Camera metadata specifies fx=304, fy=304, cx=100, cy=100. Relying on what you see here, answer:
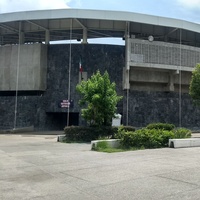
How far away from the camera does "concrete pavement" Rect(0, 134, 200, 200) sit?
6239 millimetres

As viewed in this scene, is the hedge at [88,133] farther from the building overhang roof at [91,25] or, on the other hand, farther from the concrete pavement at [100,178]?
the building overhang roof at [91,25]

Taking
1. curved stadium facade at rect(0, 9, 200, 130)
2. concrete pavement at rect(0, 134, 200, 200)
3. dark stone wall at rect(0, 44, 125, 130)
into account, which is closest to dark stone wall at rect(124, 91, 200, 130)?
curved stadium facade at rect(0, 9, 200, 130)

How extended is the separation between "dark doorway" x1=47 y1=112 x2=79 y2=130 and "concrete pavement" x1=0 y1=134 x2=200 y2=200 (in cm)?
2200

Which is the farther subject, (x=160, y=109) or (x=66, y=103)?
(x=160, y=109)

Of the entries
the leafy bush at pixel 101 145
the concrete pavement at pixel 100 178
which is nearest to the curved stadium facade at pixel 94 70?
the leafy bush at pixel 101 145

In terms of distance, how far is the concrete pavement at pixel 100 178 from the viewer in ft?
20.5

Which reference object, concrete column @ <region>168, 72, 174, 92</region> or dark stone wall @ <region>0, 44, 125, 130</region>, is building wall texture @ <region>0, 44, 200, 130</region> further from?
concrete column @ <region>168, 72, 174, 92</region>

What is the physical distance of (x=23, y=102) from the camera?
1280 inches

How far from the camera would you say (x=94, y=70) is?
3200 centimetres

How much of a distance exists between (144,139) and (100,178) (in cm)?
740

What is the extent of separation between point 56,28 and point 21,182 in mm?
28737

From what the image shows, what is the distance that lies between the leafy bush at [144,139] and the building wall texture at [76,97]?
51.6 ft

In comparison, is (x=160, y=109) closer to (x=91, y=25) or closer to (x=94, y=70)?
(x=94, y=70)

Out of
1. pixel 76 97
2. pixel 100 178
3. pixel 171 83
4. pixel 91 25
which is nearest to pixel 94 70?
pixel 76 97
